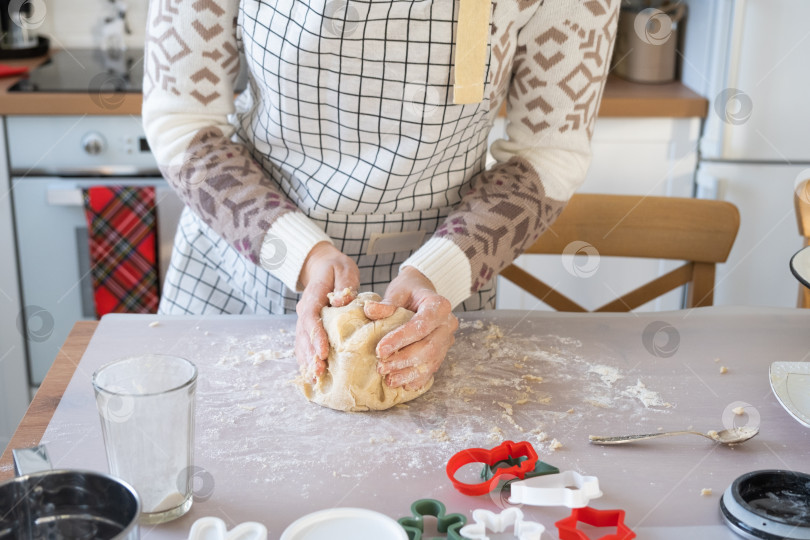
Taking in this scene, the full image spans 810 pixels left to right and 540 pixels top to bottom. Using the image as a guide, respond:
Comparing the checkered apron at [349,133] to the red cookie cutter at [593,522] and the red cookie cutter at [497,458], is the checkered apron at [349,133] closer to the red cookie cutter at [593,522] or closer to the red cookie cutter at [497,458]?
the red cookie cutter at [497,458]

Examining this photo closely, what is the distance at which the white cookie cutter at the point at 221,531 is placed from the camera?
67 cm

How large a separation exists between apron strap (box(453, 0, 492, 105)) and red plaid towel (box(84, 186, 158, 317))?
1124 millimetres

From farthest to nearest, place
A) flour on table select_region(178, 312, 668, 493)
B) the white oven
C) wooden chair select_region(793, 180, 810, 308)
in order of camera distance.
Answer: the white oven < wooden chair select_region(793, 180, 810, 308) < flour on table select_region(178, 312, 668, 493)

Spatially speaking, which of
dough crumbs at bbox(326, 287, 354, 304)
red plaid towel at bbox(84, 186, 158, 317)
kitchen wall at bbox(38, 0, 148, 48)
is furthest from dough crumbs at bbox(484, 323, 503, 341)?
kitchen wall at bbox(38, 0, 148, 48)

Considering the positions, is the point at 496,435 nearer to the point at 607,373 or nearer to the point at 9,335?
the point at 607,373

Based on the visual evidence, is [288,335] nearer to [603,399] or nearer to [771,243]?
[603,399]

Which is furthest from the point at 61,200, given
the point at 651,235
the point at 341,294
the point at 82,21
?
the point at 651,235

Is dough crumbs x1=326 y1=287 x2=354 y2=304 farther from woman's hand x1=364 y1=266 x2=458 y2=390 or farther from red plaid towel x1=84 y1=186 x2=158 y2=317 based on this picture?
red plaid towel x1=84 y1=186 x2=158 y2=317

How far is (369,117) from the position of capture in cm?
110

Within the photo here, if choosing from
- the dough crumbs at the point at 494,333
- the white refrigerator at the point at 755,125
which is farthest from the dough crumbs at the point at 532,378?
the white refrigerator at the point at 755,125

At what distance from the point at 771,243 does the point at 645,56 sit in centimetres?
58

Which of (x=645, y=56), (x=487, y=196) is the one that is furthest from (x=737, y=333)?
(x=645, y=56)

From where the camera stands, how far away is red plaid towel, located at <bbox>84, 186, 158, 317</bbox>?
1960 millimetres

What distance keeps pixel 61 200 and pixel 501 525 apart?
1.61 metres
